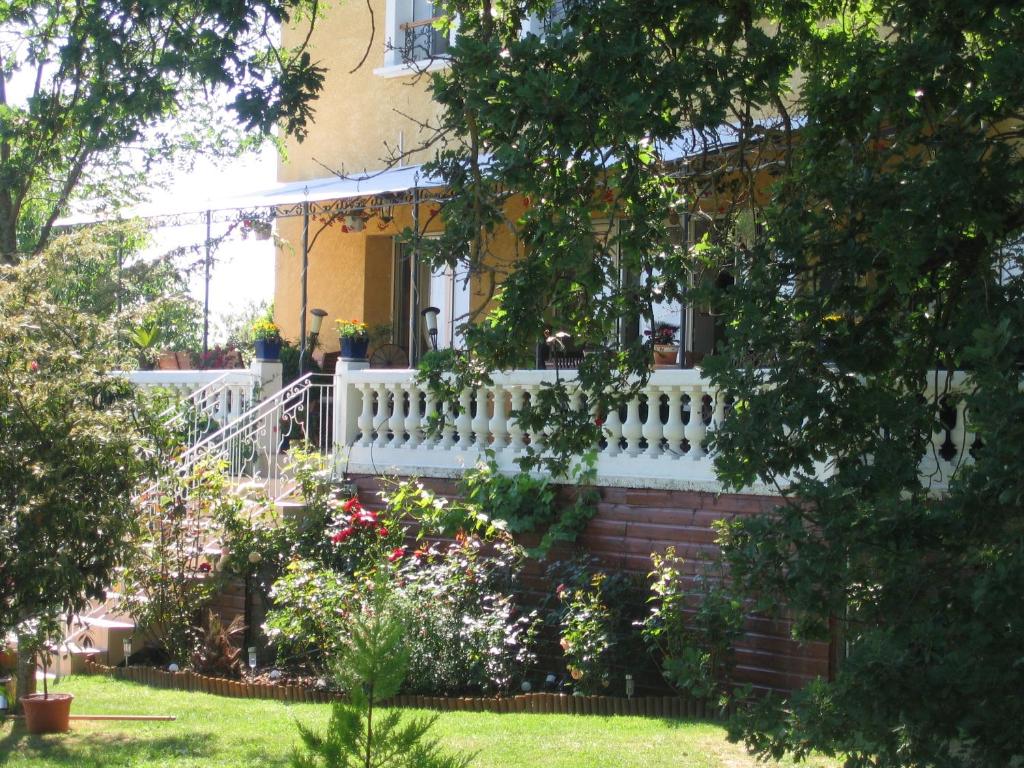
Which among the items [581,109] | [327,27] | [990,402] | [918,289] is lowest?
[990,402]

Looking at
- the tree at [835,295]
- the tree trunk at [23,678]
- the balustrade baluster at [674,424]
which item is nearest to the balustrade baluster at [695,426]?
the balustrade baluster at [674,424]

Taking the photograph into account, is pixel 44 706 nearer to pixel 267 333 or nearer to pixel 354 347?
pixel 354 347

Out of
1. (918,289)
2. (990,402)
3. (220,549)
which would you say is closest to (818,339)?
(918,289)

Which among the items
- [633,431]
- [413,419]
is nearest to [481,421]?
[413,419]

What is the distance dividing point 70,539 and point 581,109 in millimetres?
4823

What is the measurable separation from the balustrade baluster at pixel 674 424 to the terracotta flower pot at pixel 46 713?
4894mm

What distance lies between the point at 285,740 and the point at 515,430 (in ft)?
12.9

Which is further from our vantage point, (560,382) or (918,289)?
(560,382)

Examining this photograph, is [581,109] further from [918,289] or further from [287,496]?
[287,496]

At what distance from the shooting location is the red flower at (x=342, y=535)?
12.2 meters

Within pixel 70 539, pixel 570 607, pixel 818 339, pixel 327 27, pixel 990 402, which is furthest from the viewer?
pixel 327 27

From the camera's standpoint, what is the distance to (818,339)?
5.87 meters

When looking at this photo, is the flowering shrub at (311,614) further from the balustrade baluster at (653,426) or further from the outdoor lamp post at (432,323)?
the outdoor lamp post at (432,323)

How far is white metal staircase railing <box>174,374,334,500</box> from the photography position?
13469 millimetres
